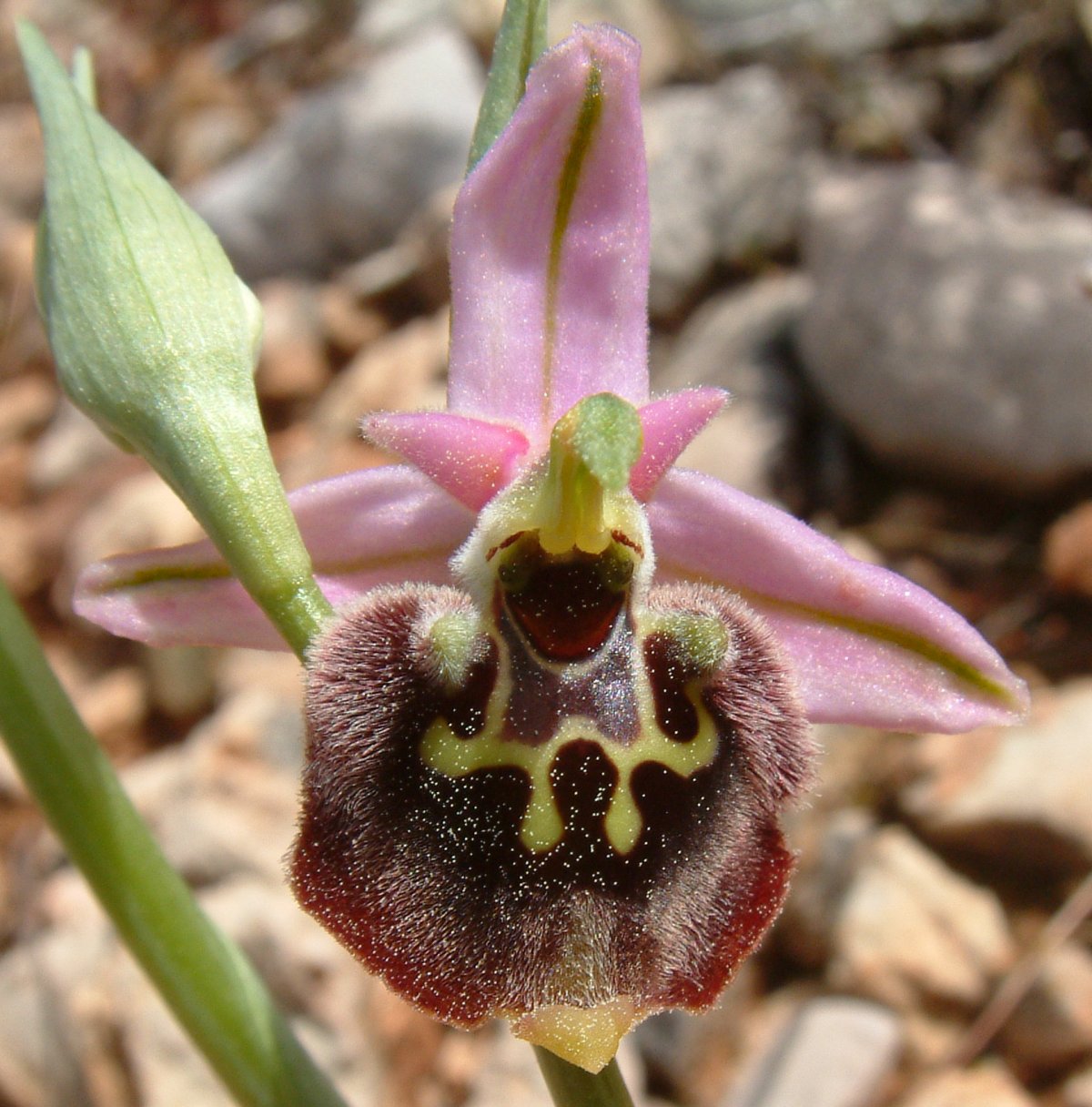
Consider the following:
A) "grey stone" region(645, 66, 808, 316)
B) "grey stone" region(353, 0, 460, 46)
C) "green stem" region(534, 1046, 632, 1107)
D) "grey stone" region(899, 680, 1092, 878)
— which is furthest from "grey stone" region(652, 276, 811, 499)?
"grey stone" region(353, 0, 460, 46)

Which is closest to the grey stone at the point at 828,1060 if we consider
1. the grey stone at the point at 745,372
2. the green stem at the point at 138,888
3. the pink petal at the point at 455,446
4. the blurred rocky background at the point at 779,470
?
the blurred rocky background at the point at 779,470

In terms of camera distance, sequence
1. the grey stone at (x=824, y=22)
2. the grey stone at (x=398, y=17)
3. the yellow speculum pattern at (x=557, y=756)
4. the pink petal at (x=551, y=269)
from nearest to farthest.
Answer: the yellow speculum pattern at (x=557, y=756) < the pink petal at (x=551, y=269) < the grey stone at (x=824, y=22) < the grey stone at (x=398, y=17)

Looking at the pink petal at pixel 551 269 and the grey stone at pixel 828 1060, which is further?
the grey stone at pixel 828 1060

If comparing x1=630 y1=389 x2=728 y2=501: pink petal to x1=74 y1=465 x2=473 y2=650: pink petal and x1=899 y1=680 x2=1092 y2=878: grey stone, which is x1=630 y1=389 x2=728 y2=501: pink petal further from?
x1=899 y1=680 x2=1092 y2=878: grey stone

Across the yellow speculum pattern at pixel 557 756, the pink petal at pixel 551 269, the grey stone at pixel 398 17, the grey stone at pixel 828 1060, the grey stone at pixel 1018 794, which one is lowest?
the grey stone at pixel 828 1060

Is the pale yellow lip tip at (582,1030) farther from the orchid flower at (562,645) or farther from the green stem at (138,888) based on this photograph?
the green stem at (138,888)

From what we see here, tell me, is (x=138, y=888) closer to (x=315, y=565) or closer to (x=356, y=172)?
(x=315, y=565)
